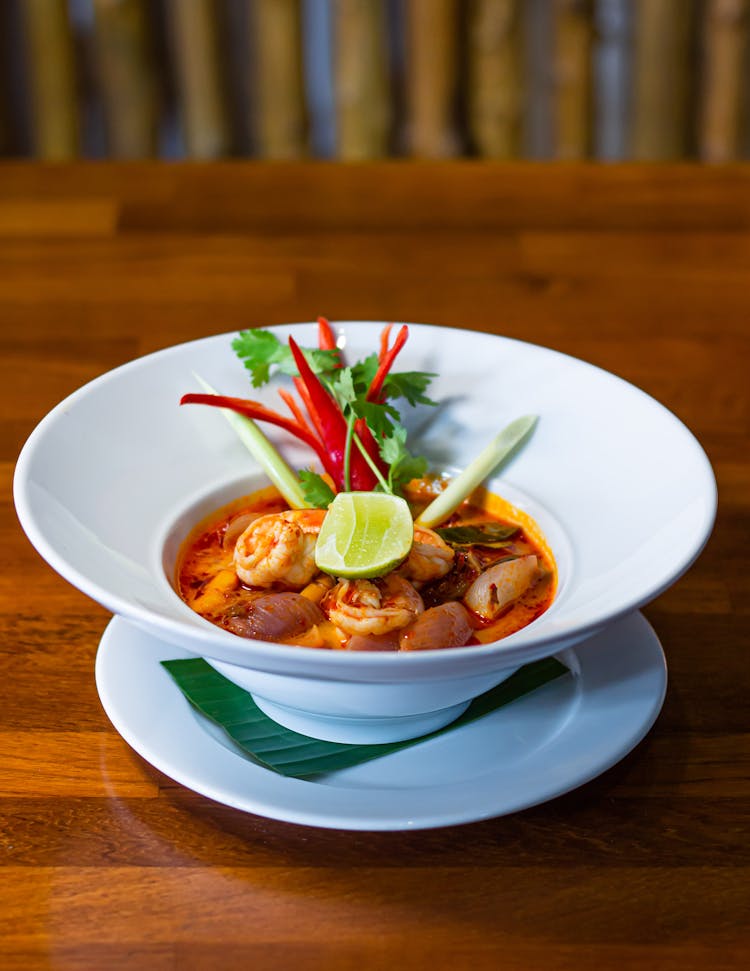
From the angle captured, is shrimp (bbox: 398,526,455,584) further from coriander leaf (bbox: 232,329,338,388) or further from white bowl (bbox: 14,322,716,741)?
coriander leaf (bbox: 232,329,338,388)

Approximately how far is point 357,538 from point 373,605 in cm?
5

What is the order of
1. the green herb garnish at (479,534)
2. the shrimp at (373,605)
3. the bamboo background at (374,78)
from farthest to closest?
1. the bamboo background at (374,78)
2. the green herb garnish at (479,534)
3. the shrimp at (373,605)

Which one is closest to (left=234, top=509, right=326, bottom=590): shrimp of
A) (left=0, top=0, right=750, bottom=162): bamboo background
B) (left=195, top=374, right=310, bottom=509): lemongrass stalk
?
(left=195, top=374, right=310, bottom=509): lemongrass stalk

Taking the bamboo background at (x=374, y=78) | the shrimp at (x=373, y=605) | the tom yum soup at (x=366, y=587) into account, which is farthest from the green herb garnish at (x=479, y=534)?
the bamboo background at (x=374, y=78)

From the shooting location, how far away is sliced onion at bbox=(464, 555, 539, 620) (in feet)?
2.82

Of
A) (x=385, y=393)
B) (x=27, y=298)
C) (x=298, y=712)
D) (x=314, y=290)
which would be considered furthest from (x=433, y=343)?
(x=27, y=298)

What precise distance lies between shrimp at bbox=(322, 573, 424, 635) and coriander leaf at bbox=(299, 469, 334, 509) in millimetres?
136

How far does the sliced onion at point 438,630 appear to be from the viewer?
0.80 meters

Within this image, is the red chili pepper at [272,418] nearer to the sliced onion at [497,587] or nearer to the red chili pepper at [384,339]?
the red chili pepper at [384,339]

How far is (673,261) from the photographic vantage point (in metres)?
1.64

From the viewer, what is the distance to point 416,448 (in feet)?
3.42

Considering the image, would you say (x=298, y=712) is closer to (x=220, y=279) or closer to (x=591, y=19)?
(x=220, y=279)

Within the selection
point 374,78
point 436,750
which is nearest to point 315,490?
point 436,750

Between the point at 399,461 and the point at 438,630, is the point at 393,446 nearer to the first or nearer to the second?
the point at 399,461
